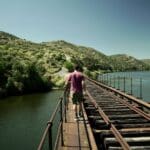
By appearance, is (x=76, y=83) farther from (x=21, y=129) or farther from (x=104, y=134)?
(x=21, y=129)

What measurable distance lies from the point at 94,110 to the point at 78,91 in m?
3.38

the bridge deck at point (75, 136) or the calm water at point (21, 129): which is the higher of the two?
the bridge deck at point (75, 136)

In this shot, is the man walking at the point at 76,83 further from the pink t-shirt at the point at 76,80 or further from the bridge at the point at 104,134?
the bridge at the point at 104,134

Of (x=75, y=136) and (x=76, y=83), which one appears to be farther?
(x=76, y=83)


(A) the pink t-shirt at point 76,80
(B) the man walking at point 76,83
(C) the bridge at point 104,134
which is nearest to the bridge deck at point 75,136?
(C) the bridge at point 104,134

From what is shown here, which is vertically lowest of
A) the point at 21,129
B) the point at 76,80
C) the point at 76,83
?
the point at 21,129

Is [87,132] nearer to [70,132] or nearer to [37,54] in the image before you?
[70,132]

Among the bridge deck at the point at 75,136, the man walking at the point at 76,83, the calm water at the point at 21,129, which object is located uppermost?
the man walking at the point at 76,83

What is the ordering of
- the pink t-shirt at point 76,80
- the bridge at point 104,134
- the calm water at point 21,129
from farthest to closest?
1. the calm water at point 21,129
2. the pink t-shirt at point 76,80
3. the bridge at point 104,134

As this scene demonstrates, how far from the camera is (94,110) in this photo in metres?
14.6

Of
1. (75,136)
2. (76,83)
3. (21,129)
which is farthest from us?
(21,129)

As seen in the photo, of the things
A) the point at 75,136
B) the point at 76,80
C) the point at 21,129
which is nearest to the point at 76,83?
the point at 76,80

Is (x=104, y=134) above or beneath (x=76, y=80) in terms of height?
beneath

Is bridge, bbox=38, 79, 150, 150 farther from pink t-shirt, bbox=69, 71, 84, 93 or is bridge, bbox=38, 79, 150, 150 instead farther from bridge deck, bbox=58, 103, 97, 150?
pink t-shirt, bbox=69, 71, 84, 93
